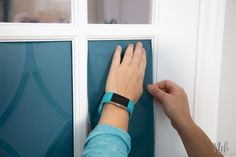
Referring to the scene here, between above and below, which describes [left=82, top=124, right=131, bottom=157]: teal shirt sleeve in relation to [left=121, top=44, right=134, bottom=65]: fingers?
below

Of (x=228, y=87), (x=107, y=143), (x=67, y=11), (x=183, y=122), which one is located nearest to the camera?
(x=107, y=143)

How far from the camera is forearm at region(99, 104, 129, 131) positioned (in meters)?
0.67

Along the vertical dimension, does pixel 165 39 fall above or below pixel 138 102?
above

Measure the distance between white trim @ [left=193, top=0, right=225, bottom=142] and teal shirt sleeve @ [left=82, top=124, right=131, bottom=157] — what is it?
0.38m

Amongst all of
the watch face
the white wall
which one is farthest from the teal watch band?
the white wall

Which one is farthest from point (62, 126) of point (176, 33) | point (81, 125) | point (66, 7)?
point (176, 33)

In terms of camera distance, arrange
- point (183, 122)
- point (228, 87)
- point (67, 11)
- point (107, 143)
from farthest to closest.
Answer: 1. point (228, 87)
2. point (183, 122)
3. point (67, 11)
4. point (107, 143)

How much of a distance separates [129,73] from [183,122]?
22cm

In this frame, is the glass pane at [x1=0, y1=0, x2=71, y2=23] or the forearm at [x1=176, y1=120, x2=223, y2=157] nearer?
the glass pane at [x1=0, y1=0, x2=71, y2=23]

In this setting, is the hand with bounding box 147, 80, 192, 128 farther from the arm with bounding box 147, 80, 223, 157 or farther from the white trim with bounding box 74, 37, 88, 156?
the white trim with bounding box 74, 37, 88, 156

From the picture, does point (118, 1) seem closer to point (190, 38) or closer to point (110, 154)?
point (190, 38)

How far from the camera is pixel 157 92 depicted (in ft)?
2.71

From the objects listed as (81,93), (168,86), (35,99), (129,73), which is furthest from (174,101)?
(35,99)

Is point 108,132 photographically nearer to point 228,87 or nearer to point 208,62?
point 208,62
